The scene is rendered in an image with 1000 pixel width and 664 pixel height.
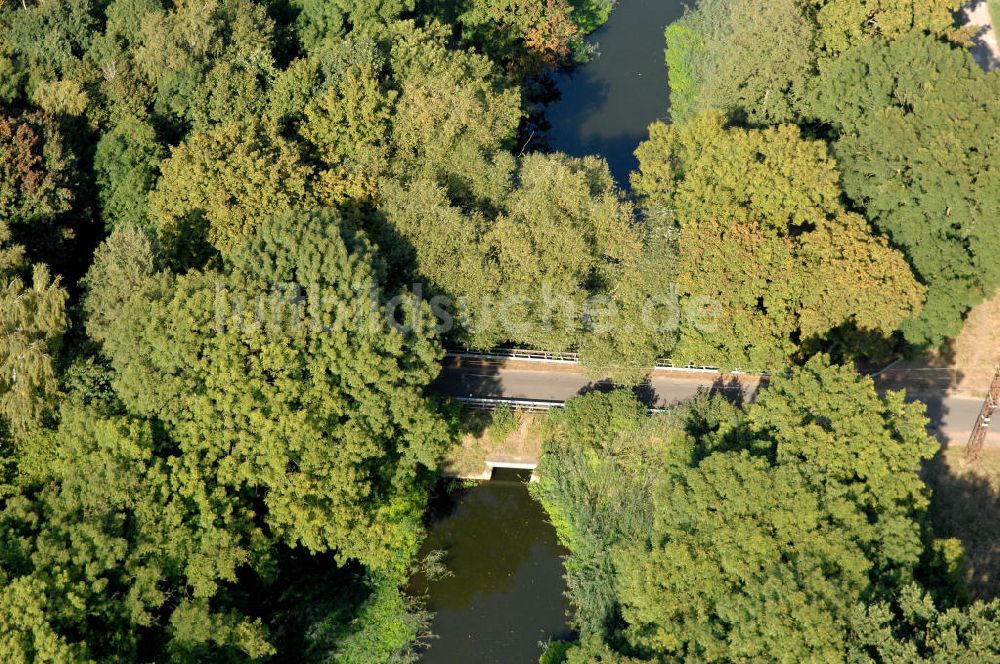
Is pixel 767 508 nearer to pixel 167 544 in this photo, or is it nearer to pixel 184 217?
pixel 167 544

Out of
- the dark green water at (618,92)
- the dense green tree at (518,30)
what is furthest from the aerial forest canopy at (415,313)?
the dark green water at (618,92)

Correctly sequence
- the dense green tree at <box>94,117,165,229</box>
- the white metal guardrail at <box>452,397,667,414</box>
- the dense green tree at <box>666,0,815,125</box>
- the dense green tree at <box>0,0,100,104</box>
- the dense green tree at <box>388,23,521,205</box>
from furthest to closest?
1. the dense green tree at <box>666,0,815,125</box>
2. the dense green tree at <box>0,0,100,104</box>
3. the dense green tree at <box>94,117,165,229</box>
4. the dense green tree at <box>388,23,521,205</box>
5. the white metal guardrail at <box>452,397,667,414</box>

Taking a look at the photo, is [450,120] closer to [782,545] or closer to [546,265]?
[546,265]

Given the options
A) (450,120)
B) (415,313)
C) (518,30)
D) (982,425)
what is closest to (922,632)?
(982,425)

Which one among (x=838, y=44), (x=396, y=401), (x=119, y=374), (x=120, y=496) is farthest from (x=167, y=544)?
(x=838, y=44)

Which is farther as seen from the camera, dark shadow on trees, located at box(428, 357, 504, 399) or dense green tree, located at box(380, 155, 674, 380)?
dark shadow on trees, located at box(428, 357, 504, 399)

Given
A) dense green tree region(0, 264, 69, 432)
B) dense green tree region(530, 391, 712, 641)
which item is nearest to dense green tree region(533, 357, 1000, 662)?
dense green tree region(530, 391, 712, 641)

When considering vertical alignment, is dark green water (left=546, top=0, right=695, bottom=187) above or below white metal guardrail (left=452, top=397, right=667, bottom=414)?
above

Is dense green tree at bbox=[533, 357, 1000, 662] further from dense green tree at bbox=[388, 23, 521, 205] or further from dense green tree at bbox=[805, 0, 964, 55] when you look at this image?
dense green tree at bbox=[805, 0, 964, 55]

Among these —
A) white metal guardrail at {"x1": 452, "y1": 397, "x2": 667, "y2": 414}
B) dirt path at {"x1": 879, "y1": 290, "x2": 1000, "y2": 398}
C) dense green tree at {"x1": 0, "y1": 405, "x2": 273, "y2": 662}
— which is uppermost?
dirt path at {"x1": 879, "y1": 290, "x2": 1000, "y2": 398}
